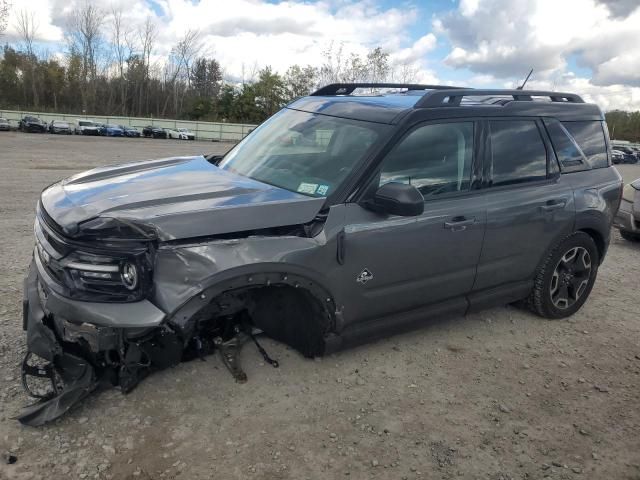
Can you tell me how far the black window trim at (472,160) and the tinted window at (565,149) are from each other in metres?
0.94

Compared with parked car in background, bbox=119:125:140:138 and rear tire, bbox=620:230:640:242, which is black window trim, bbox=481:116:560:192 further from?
parked car in background, bbox=119:125:140:138

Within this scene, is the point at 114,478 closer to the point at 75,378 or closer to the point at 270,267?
the point at 75,378

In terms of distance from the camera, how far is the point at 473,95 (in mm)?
4113

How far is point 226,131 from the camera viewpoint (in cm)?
6150

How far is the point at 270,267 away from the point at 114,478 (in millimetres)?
1306

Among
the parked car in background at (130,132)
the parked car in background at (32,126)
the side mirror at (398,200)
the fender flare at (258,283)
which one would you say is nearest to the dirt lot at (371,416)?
the fender flare at (258,283)

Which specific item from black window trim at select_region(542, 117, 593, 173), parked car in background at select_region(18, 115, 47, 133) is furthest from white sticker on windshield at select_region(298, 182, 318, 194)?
parked car in background at select_region(18, 115, 47, 133)

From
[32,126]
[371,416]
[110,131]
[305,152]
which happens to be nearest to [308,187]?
[305,152]

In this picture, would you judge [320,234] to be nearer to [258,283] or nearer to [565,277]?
[258,283]

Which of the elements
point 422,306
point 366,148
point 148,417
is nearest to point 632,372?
point 422,306

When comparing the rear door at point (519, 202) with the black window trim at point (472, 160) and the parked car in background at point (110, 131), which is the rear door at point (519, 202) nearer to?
the black window trim at point (472, 160)

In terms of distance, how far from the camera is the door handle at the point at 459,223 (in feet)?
12.1

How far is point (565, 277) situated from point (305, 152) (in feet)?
8.91

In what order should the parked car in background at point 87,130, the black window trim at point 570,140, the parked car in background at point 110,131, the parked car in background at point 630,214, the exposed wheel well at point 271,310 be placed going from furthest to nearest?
the parked car in background at point 110,131
the parked car in background at point 87,130
the parked car in background at point 630,214
the black window trim at point 570,140
the exposed wheel well at point 271,310
